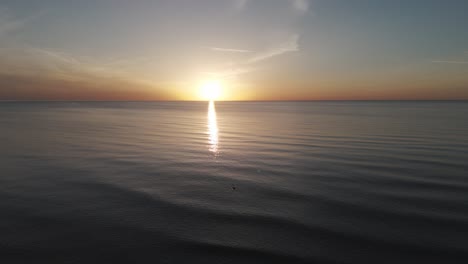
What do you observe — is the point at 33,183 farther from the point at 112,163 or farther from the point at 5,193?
the point at 112,163

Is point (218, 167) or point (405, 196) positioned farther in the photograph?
point (218, 167)

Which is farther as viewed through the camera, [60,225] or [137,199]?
[137,199]

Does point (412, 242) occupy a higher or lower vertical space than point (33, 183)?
higher

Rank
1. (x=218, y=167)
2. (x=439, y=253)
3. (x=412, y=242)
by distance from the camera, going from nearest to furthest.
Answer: (x=439, y=253), (x=412, y=242), (x=218, y=167)

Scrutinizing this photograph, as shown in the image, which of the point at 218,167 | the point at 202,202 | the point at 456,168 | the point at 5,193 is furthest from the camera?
the point at 218,167

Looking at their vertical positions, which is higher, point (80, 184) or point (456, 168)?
point (456, 168)

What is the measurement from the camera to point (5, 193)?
12.2 metres

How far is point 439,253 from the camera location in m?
7.42

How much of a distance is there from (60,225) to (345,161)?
16.4m

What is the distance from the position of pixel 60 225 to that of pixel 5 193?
5471 millimetres

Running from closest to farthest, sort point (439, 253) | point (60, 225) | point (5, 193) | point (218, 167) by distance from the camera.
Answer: point (439, 253), point (60, 225), point (5, 193), point (218, 167)

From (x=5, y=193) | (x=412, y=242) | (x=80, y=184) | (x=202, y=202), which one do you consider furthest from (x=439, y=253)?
A: (x=5, y=193)

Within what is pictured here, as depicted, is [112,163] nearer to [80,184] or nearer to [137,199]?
[80,184]

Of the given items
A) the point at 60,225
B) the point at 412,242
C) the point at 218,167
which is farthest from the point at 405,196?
the point at 60,225
